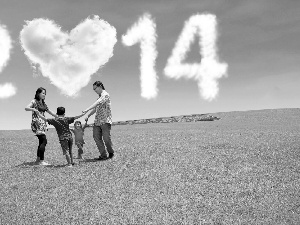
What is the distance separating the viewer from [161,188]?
973 centimetres

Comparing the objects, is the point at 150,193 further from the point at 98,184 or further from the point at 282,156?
the point at 282,156

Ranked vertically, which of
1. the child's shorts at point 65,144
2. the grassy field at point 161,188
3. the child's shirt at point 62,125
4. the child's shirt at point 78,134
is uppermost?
the child's shirt at point 62,125

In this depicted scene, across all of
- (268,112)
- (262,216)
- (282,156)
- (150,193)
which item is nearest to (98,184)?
(150,193)

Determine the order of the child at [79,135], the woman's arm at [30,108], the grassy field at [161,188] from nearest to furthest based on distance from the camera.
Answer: the grassy field at [161,188]
the woman's arm at [30,108]
the child at [79,135]

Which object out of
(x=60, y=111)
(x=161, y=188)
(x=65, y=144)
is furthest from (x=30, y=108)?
(x=161, y=188)

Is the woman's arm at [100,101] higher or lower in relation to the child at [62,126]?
higher

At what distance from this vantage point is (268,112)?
45.2 m

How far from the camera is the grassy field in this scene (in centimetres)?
793

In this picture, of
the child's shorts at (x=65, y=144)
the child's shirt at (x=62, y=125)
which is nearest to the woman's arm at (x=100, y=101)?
the child's shirt at (x=62, y=125)

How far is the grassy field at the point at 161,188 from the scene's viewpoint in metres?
7.93

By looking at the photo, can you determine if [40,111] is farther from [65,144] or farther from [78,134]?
[78,134]

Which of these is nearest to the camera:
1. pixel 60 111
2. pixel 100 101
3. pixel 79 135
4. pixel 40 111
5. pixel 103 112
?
pixel 60 111

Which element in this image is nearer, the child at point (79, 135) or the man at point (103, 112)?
the man at point (103, 112)

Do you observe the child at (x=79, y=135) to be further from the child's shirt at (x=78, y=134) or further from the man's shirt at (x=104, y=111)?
the man's shirt at (x=104, y=111)
